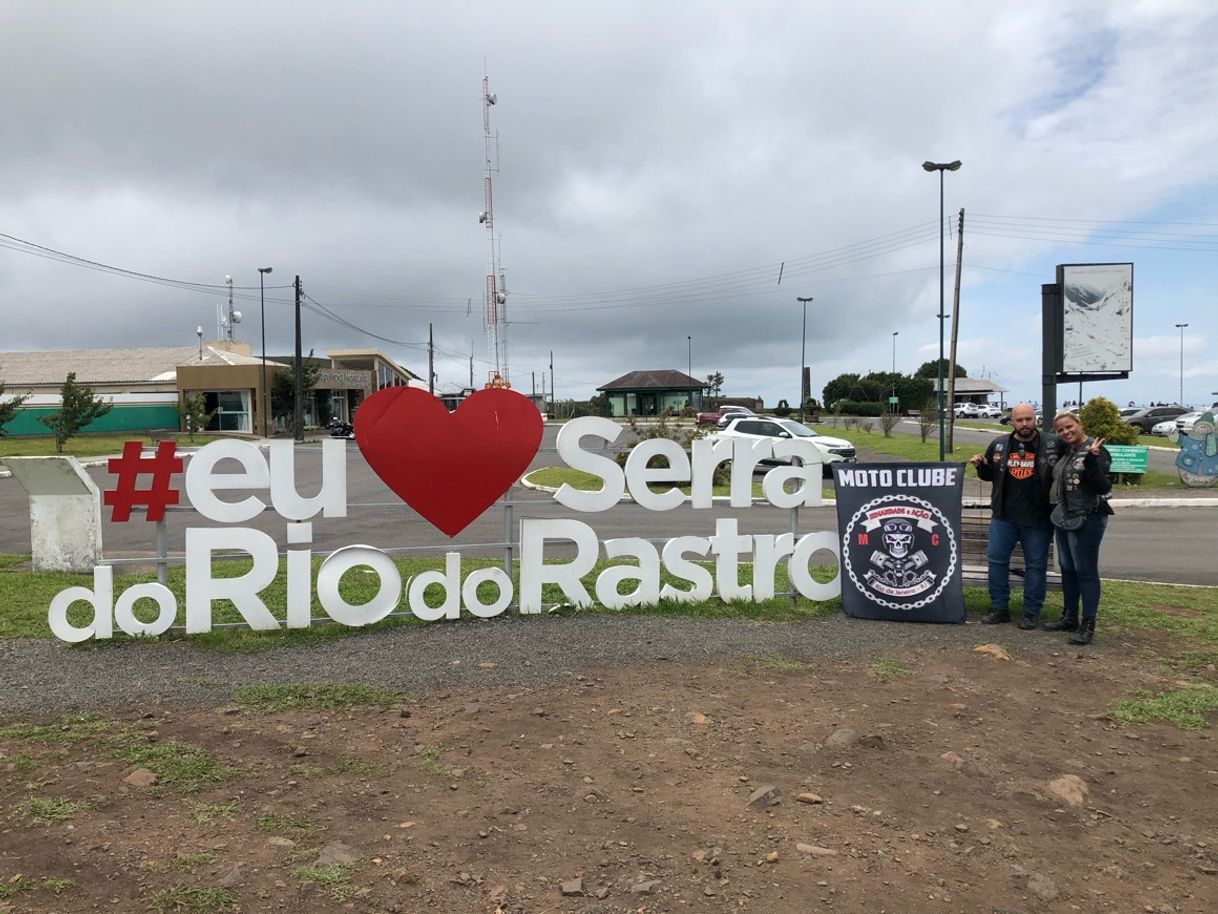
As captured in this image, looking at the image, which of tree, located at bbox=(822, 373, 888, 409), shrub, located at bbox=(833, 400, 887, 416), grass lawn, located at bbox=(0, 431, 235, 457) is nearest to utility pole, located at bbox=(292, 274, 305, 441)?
grass lawn, located at bbox=(0, 431, 235, 457)

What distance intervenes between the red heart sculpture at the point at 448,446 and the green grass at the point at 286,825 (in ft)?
10.7

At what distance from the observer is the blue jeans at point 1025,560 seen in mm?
6664

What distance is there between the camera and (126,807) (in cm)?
362

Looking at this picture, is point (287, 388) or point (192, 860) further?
point (287, 388)

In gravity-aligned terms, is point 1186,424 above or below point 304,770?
above

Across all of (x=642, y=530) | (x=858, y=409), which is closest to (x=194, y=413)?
(x=642, y=530)

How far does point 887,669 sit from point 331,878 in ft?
12.7

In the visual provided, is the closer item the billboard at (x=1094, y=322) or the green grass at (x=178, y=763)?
the green grass at (x=178, y=763)

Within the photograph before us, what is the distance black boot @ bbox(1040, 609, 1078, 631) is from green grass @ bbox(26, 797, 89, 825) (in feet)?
21.1

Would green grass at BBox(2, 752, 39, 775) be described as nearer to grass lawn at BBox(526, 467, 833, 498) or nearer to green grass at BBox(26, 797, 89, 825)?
green grass at BBox(26, 797, 89, 825)

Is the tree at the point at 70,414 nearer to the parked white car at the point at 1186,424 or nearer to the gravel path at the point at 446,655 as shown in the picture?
the gravel path at the point at 446,655

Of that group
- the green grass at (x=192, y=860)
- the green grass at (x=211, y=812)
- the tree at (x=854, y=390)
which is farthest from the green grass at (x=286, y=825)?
the tree at (x=854, y=390)

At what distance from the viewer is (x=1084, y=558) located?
6.27 metres

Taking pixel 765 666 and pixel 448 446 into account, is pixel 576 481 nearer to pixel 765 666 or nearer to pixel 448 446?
pixel 448 446
